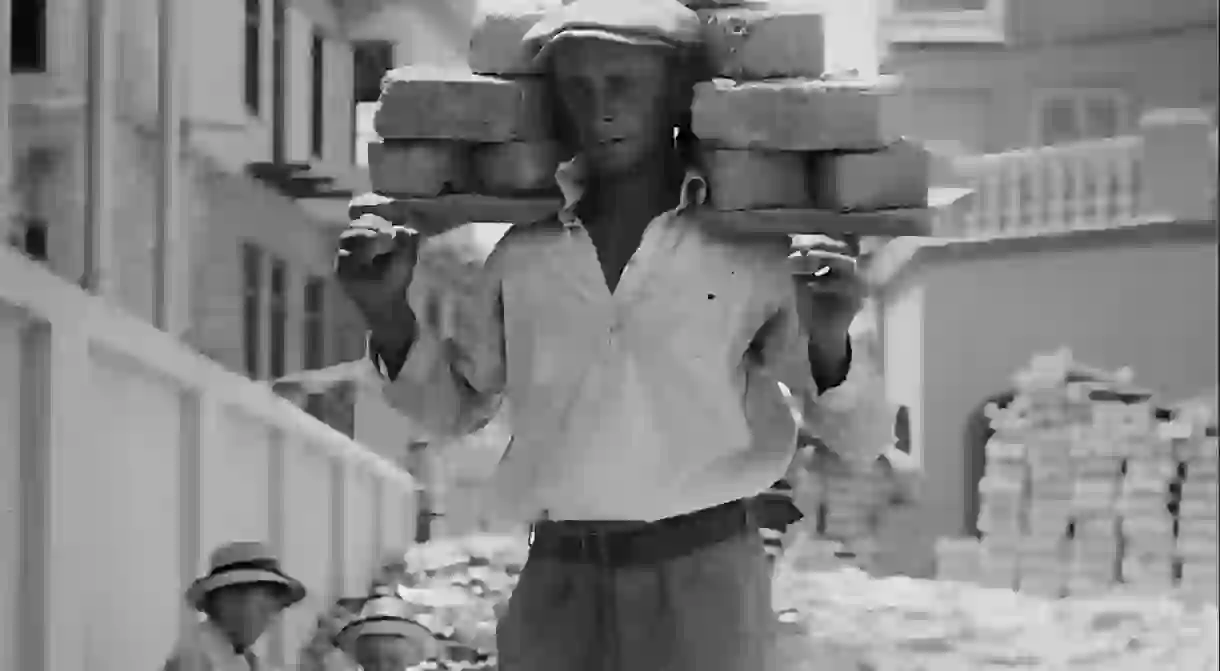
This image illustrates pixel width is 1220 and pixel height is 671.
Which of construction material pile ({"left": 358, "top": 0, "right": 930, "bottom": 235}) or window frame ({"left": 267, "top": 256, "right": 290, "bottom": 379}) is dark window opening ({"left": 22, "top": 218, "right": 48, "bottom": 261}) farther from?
window frame ({"left": 267, "top": 256, "right": 290, "bottom": 379})

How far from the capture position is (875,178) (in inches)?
58.1

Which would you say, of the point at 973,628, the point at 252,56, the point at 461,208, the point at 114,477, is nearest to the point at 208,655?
the point at 114,477

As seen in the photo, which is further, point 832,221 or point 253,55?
point 253,55

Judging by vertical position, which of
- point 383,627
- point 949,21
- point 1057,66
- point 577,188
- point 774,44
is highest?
point 949,21

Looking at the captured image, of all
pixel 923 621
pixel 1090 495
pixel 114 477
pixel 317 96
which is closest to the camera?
pixel 114 477

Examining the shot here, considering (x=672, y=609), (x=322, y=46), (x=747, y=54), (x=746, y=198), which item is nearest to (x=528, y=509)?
(x=672, y=609)

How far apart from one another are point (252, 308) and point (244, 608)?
1214 millimetres

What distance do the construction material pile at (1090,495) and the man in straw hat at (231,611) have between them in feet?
10.9

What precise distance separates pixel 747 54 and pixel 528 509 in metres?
0.53

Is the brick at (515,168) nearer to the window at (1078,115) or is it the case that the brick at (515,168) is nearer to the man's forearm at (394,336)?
the man's forearm at (394,336)

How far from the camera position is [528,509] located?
1567 mm

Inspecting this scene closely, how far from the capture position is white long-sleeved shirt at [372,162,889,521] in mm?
1534

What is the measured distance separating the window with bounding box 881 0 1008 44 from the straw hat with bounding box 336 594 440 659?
9.40ft

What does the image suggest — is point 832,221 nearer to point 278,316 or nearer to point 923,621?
point 278,316
